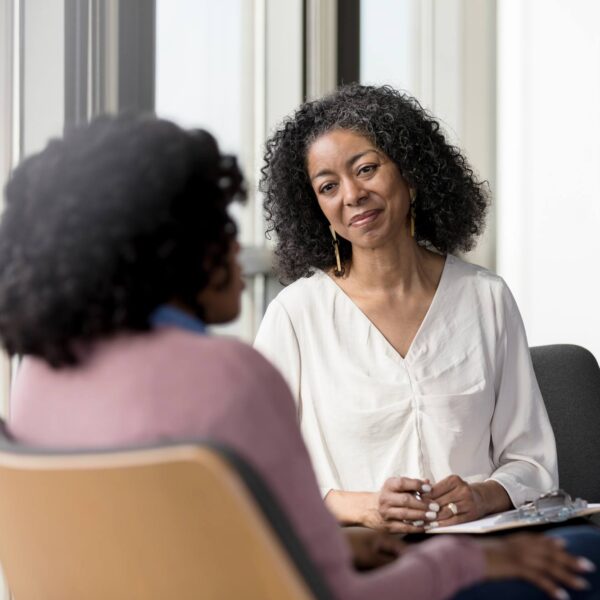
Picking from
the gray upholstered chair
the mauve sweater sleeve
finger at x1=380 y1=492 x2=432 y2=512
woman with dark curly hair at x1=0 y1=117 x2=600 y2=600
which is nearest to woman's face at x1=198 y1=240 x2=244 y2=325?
woman with dark curly hair at x1=0 y1=117 x2=600 y2=600

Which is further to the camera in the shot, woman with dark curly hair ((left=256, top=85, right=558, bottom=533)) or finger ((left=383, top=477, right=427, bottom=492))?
woman with dark curly hair ((left=256, top=85, right=558, bottom=533))

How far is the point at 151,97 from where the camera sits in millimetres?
3166

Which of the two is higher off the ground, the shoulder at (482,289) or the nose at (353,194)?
the nose at (353,194)

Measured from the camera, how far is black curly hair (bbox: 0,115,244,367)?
3.80ft

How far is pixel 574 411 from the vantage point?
2.81 meters

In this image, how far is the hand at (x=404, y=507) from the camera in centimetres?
214

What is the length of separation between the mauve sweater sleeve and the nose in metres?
1.37

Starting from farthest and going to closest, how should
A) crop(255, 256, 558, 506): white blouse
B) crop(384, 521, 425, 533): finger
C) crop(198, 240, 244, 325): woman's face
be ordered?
1. crop(255, 256, 558, 506): white blouse
2. crop(384, 521, 425, 533): finger
3. crop(198, 240, 244, 325): woman's face

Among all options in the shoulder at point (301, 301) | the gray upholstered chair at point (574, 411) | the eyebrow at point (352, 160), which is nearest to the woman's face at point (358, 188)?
the eyebrow at point (352, 160)

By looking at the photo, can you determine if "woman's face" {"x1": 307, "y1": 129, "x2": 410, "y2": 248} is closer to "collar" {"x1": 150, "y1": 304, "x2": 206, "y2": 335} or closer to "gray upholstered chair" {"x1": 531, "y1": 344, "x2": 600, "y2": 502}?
"gray upholstered chair" {"x1": 531, "y1": 344, "x2": 600, "y2": 502}

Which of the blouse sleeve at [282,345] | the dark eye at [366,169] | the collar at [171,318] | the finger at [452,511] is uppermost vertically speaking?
the dark eye at [366,169]

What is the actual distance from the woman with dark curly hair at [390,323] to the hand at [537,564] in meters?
0.89

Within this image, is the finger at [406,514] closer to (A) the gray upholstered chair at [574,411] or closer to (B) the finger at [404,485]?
(B) the finger at [404,485]

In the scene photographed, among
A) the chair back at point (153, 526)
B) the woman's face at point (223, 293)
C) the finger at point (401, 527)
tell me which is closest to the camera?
the chair back at point (153, 526)
